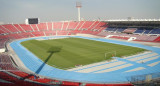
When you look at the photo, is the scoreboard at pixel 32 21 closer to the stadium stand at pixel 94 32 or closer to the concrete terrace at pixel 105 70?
the stadium stand at pixel 94 32

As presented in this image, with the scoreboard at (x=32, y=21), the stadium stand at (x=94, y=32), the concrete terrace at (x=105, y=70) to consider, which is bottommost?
the concrete terrace at (x=105, y=70)

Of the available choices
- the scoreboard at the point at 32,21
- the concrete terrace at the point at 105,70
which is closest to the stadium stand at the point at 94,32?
the concrete terrace at the point at 105,70

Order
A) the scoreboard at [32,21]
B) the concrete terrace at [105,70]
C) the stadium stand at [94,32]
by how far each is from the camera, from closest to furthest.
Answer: the concrete terrace at [105,70] → the stadium stand at [94,32] → the scoreboard at [32,21]

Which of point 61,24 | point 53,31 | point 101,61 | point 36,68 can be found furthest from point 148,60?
point 61,24

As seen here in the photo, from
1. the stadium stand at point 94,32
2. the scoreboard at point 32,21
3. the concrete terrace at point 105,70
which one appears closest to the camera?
the concrete terrace at point 105,70

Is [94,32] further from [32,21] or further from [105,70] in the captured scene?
[105,70]

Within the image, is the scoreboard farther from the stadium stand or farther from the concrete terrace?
the concrete terrace

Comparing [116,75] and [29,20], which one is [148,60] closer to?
[116,75]

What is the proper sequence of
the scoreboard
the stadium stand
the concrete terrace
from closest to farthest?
the concrete terrace, the stadium stand, the scoreboard

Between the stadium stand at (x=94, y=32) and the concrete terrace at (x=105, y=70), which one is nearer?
the concrete terrace at (x=105, y=70)

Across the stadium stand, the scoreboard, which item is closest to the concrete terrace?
the stadium stand

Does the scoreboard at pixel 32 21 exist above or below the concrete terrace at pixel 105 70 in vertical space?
above

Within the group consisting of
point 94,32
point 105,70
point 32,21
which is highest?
point 32,21

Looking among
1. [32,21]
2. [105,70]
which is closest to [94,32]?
[32,21]
